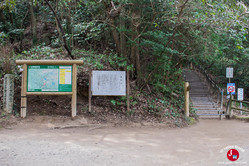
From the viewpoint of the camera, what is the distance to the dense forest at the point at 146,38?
30.2ft

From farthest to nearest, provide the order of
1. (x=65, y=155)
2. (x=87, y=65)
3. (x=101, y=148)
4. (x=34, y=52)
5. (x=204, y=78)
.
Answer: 1. (x=204, y=78)
2. (x=34, y=52)
3. (x=87, y=65)
4. (x=101, y=148)
5. (x=65, y=155)

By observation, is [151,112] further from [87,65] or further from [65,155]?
[65,155]

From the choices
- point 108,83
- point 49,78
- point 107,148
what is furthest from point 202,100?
point 107,148

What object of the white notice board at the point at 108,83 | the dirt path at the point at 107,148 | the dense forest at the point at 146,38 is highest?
the dense forest at the point at 146,38

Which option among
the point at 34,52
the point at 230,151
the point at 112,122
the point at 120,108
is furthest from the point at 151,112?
the point at 34,52

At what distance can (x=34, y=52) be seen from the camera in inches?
454

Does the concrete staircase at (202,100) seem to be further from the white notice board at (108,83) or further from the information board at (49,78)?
the information board at (49,78)

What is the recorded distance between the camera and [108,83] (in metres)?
8.91

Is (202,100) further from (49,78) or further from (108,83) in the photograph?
(49,78)

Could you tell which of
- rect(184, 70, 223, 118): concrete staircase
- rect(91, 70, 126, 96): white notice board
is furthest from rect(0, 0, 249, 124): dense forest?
rect(184, 70, 223, 118): concrete staircase

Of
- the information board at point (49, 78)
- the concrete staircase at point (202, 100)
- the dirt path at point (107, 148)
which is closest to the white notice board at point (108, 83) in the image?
the information board at point (49, 78)

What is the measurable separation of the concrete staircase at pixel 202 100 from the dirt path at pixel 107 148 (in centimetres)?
677

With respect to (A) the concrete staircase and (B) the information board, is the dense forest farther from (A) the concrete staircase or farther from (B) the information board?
(A) the concrete staircase

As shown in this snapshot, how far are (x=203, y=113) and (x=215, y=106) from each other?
6.53 feet
